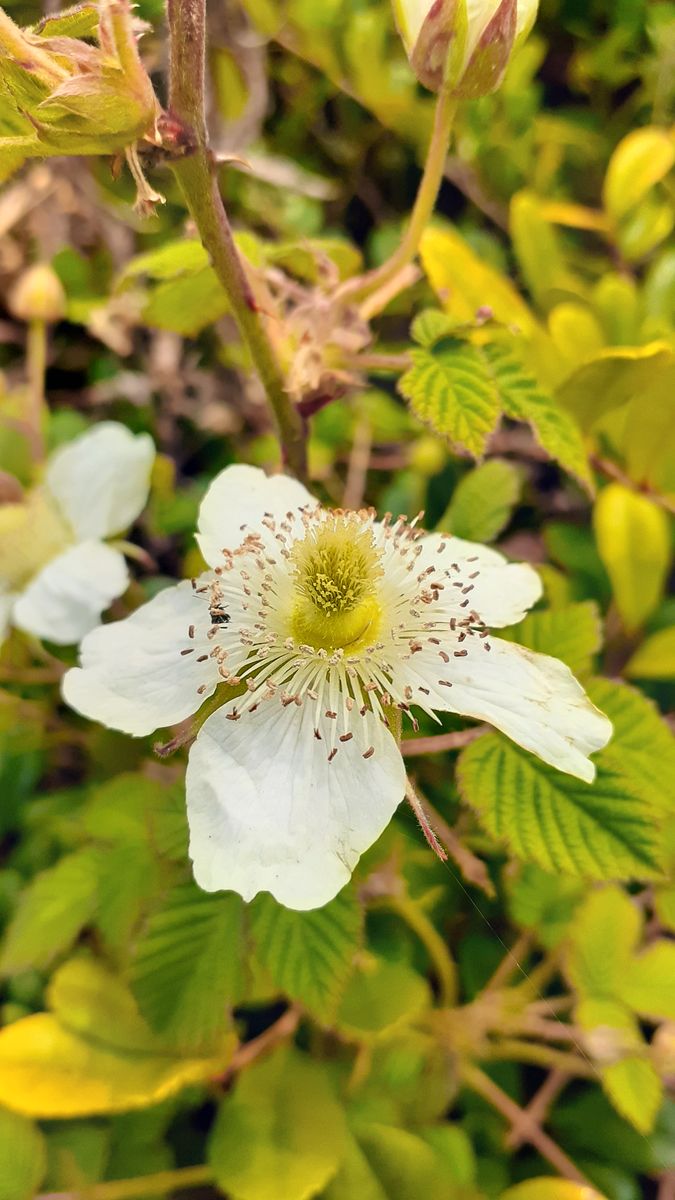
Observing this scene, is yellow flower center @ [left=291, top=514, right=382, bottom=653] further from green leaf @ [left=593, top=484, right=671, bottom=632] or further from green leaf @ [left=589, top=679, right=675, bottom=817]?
green leaf @ [left=593, top=484, right=671, bottom=632]

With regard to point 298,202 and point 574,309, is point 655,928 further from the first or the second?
point 298,202

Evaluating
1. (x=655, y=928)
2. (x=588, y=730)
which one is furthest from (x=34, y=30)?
(x=655, y=928)

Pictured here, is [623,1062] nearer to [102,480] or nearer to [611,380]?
[611,380]

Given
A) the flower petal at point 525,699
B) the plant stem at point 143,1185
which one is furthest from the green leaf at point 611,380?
the plant stem at point 143,1185

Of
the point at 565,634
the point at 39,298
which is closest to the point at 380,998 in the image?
the point at 565,634

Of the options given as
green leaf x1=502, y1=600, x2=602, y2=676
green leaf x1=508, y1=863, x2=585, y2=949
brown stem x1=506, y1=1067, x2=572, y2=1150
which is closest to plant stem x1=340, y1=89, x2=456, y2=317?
green leaf x1=502, y1=600, x2=602, y2=676

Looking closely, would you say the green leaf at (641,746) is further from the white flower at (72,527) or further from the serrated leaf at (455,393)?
the white flower at (72,527)
